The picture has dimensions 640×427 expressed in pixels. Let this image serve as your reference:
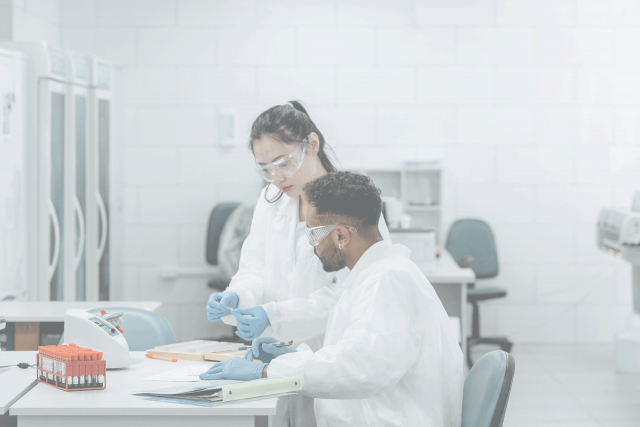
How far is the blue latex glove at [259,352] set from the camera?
6.17 feet

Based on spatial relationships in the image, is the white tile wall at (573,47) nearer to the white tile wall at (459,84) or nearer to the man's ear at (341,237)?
the white tile wall at (459,84)

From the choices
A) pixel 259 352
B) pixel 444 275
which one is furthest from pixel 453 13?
pixel 259 352

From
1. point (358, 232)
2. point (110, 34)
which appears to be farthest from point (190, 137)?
point (358, 232)

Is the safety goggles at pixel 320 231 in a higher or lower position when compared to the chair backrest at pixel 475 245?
higher

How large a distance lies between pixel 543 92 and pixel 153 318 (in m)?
3.69

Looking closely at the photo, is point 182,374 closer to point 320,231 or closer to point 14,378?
point 14,378

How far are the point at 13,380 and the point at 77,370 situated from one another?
0.83 ft

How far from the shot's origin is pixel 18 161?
379 centimetres

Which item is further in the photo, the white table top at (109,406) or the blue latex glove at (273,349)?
the blue latex glove at (273,349)

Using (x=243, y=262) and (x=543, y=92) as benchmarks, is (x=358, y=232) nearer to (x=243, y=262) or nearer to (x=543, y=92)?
(x=243, y=262)

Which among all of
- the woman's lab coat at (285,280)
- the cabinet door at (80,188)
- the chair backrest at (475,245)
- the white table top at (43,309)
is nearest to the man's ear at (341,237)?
the woman's lab coat at (285,280)

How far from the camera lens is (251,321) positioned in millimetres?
2047

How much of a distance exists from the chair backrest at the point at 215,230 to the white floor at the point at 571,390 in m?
2.26

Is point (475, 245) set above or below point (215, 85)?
below
